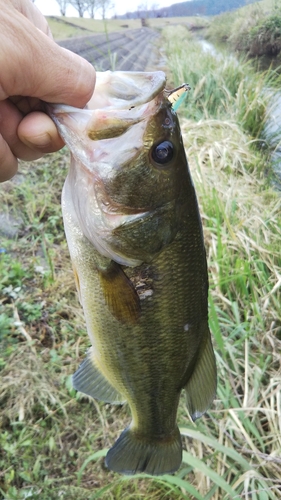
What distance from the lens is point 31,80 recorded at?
1.00 meters

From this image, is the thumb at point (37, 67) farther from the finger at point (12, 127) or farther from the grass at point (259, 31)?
the grass at point (259, 31)

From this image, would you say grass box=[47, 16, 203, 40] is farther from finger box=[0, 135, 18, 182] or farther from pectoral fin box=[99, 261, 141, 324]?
pectoral fin box=[99, 261, 141, 324]

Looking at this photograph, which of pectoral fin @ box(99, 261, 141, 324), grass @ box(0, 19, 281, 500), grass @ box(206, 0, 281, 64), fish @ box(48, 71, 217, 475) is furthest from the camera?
grass @ box(206, 0, 281, 64)

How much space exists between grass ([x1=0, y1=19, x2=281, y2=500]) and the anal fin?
52cm

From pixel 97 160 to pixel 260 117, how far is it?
5.95 meters

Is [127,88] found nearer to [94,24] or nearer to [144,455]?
[144,455]

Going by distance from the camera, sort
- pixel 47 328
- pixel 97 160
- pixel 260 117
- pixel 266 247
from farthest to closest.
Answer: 1. pixel 260 117
2. pixel 266 247
3. pixel 47 328
4. pixel 97 160

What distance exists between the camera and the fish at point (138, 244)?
106 centimetres

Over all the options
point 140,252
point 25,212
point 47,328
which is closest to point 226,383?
point 47,328

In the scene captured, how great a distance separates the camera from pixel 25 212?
391 centimetres

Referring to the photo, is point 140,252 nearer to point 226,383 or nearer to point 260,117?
point 226,383

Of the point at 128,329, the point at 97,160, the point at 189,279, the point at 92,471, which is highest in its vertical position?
the point at 97,160

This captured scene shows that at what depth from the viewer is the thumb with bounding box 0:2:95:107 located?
0.94 meters

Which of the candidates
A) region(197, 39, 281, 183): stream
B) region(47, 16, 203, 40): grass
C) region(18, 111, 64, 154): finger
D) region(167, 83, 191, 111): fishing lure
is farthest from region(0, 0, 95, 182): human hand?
region(197, 39, 281, 183): stream
